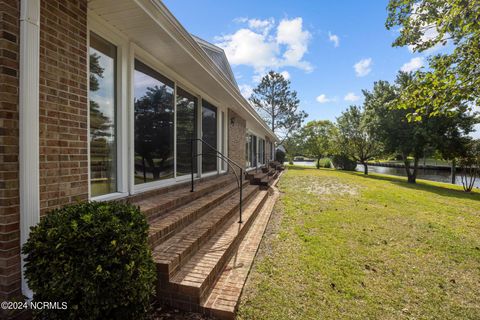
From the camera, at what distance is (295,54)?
19.5m

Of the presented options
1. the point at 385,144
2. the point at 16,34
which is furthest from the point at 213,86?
the point at 385,144

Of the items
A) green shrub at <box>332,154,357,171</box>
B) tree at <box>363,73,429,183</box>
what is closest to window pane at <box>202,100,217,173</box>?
tree at <box>363,73,429,183</box>

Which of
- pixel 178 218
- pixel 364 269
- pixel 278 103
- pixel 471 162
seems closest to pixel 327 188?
pixel 364 269

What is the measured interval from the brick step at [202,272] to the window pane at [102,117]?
1508 millimetres

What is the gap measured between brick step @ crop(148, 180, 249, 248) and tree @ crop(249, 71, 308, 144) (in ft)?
99.9

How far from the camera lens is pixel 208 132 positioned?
681 cm

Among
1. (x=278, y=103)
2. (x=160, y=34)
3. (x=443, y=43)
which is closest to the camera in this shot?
(x=160, y=34)

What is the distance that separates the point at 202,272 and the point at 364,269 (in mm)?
2278

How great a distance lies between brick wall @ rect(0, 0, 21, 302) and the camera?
180 centimetres

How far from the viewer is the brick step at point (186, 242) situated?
2.33m

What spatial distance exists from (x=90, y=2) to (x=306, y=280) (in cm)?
395

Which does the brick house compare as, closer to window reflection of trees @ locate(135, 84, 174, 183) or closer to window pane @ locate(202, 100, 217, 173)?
window reflection of trees @ locate(135, 84, 174, 183)

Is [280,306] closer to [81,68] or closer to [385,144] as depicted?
[81,68]

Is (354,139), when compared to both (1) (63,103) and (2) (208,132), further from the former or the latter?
(1) (63,103)
